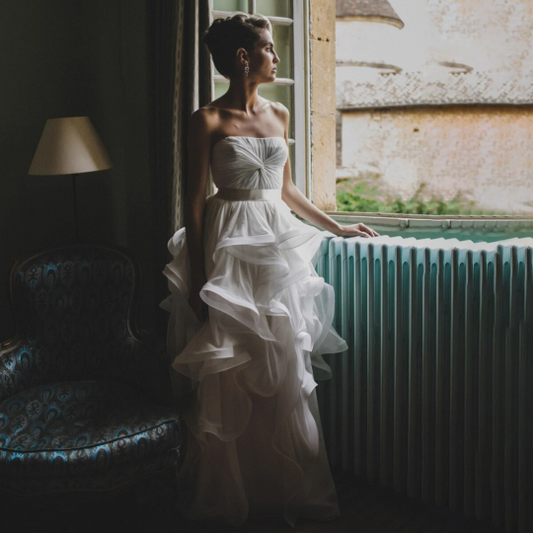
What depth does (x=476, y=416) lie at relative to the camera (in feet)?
6.28

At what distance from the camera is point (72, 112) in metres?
2.86

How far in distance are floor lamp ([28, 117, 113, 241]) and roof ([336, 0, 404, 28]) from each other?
3369mm

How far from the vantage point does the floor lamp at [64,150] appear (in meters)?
2.31

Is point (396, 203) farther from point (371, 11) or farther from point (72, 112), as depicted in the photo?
point (72, 112)

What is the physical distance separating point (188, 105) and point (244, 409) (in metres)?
1.15

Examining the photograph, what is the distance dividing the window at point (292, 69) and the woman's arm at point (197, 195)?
589 millimetres

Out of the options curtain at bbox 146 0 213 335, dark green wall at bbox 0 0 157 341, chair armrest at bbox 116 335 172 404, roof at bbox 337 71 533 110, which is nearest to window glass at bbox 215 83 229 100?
curtain at bbox 146 0 213 335

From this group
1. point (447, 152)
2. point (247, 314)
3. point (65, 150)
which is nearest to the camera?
point (247, 314)

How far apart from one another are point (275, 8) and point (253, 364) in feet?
4.98

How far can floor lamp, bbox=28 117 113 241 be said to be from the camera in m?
2.31

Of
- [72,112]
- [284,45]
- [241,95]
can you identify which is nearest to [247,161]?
[241,95]

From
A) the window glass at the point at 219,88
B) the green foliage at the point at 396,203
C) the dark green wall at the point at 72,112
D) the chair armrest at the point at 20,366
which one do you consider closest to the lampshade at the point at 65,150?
the dark green wall at the point at 72,112

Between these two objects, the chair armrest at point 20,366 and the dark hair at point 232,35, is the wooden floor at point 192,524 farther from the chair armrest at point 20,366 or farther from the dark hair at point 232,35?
the dark hair at point 232,35

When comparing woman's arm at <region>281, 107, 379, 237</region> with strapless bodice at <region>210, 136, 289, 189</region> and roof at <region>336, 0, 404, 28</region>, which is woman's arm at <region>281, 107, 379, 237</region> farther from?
roof at <region>336, 0, 404, 28</region>
